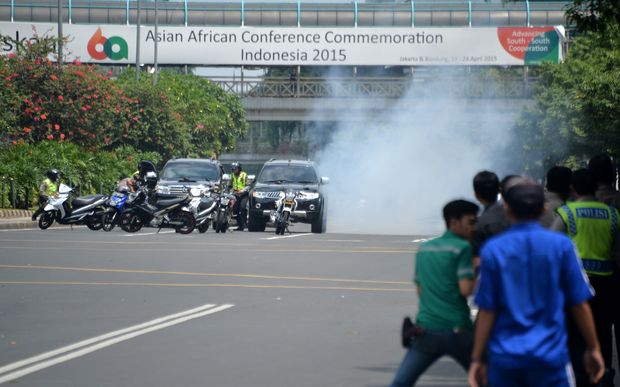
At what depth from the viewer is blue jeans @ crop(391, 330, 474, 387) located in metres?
7.13

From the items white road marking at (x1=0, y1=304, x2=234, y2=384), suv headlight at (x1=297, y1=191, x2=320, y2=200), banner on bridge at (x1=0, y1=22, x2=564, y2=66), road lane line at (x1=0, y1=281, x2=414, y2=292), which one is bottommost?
white road marking at (x1=0, y1=304, x2=234, y2=384)

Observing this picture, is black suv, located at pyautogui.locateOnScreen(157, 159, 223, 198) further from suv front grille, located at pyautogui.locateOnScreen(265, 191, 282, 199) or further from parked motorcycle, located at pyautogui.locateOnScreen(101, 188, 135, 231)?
parked motorcycle, located at pyautogui.locateOnScreen(101, 188, 135, 231)

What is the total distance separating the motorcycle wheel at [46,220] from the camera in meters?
33.4

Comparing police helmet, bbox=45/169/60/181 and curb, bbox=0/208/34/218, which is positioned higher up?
police helmet, bbox=45/169/60/181

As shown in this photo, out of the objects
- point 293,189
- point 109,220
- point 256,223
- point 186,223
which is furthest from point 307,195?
point 109,220

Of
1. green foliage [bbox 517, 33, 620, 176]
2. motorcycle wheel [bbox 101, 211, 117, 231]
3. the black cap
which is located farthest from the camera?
green foliage [bbox 517, 33, 620, 176]

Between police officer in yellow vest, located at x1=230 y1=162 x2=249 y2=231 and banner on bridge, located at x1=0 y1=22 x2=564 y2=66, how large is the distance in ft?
149

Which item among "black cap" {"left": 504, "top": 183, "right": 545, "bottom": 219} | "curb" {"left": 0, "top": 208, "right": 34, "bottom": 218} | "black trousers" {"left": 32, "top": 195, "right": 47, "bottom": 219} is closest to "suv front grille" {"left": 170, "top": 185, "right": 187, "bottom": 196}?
"black trousers" {"left": 32, "top": 195, "right": 47, "bottom": 219}

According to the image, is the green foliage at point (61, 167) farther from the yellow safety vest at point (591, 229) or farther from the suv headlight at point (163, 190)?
the yellow safety vest at point (591, 229)

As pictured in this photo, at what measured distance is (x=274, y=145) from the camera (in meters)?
106

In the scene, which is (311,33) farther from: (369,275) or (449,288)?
(449,288)

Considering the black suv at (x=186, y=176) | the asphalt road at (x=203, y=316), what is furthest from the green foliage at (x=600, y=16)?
the black suv at (x=186, y=176)

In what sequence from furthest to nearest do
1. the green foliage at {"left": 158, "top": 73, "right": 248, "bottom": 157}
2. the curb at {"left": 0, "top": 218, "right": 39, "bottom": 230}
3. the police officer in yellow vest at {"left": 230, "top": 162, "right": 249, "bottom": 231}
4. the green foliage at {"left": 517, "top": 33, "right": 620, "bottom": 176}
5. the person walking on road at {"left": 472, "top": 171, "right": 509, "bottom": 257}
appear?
the green foliage at {"left": 158, "top": 73, "right": 248, "bottom": 157} < the green foliage at {"left": 517, "top": 33, "right": 620, "bottom": 176} < the police officer in yellow vest at {"left": 230, "top": 162, "right": 249, "bottom": 231} < the curb at {"left": 0, "top": 218, "right": 39, "bottom": 230} < the person walking on road at {"left": 472, "top": 171, "right": 509, "bottom": 257}

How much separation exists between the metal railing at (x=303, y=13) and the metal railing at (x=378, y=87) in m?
4.00
